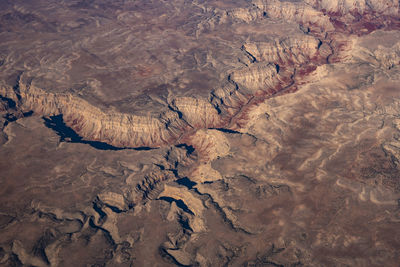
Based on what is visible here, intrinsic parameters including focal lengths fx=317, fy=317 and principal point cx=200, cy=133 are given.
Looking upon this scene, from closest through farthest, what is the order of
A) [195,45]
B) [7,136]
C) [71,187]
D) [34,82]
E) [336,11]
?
[71,187], [7,136], [34,82], [195,45], [336,11]

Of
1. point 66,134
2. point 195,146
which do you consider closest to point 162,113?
point 195,146

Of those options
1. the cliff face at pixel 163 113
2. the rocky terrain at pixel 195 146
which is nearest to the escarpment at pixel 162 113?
the cliff face at pixel 163 113

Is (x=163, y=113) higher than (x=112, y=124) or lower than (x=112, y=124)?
higher

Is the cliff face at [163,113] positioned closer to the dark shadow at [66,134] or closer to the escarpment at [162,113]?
the escarpment at [162,113]

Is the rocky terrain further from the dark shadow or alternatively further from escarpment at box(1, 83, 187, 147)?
the dark shadow

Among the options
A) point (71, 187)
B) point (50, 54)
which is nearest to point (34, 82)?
point (50, 54)

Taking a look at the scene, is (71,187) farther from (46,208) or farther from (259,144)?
(259,144)

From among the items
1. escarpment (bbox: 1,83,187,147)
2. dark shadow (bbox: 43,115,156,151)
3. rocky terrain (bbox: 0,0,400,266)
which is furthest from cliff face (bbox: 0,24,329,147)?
dark shadow (bbox: 43,115,156,151)

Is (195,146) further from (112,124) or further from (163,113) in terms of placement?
(112,124)

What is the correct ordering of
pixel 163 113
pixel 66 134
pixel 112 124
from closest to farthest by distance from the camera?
pixel 112 124, pixel 66 134, pixel 163 113
